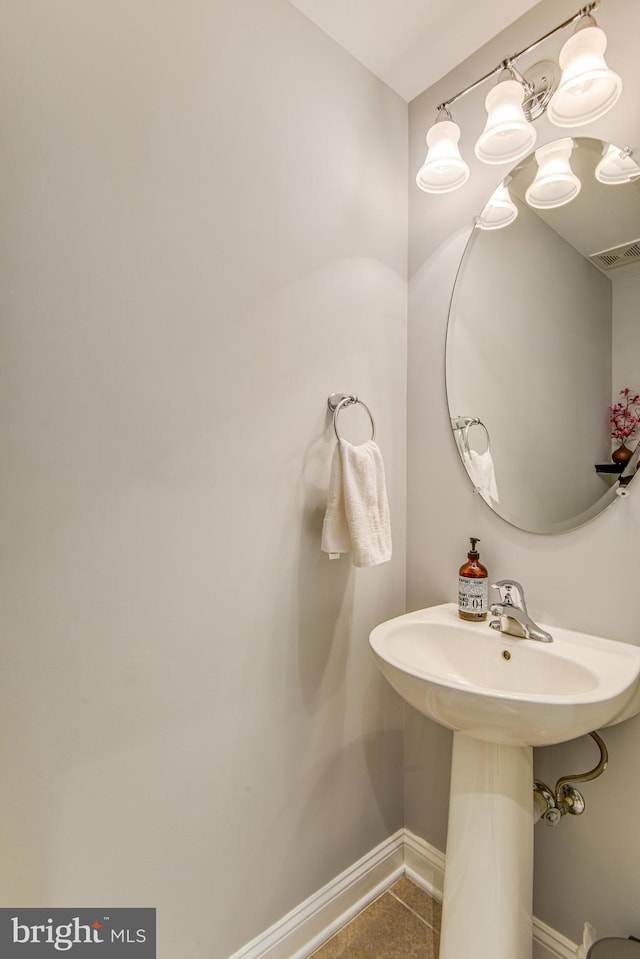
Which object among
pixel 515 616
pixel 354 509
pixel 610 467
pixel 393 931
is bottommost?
pixel 393 931

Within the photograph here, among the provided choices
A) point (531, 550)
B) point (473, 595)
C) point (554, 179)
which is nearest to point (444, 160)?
point (554, 179)

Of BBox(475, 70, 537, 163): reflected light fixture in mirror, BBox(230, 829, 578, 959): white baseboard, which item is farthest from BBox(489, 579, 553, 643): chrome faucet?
BBox(475, 70, 537, 163): reflected light fixture in mirror

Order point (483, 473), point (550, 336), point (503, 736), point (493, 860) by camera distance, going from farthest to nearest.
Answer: point (483, 473) → point (550, 336) → point (493, 860) → point (503, 736)

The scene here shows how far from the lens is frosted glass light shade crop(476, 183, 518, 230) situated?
133 cm

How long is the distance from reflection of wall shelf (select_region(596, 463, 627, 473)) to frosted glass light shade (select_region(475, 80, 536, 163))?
82 centimetres

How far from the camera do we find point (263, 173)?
1.21 m

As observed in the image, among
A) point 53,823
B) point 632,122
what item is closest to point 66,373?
Answer: point 53,823

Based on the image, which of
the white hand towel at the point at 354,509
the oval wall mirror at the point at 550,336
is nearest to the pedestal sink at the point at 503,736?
the white hand towel at the point at 354,509

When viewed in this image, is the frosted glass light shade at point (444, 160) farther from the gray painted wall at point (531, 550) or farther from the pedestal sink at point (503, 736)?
the pedestal sink at point (503, 736)

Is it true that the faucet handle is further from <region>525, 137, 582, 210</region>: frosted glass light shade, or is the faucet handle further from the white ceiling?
the white ceiling

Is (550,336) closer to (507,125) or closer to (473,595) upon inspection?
(507,125)

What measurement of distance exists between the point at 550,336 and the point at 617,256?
0.73 ft

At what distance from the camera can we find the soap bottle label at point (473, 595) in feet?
4.35

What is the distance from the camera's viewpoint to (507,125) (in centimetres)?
117
